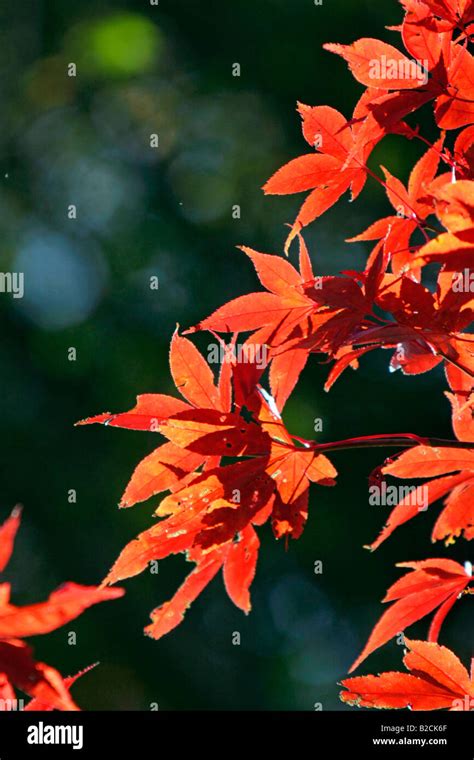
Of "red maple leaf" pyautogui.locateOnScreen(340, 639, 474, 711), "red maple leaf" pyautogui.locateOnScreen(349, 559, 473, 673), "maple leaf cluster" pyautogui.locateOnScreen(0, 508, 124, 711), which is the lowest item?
"red maple leaf" pyautogui.locateOnScreen(340, 639, 474, 711)

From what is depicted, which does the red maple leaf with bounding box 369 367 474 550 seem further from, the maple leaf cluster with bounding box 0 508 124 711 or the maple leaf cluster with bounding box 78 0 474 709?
the maple leaf cluster with bounding box 0 508 124 711

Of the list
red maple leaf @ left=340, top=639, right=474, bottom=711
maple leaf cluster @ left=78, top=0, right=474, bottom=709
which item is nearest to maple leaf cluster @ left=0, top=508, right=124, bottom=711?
maple leaf cluster @ left=78, top=0, right=474, bottom=709

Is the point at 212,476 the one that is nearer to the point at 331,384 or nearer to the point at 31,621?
the point at 331,384

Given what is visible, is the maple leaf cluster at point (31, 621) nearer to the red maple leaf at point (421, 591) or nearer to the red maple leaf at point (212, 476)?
the red maple leaf at point (212, 476)

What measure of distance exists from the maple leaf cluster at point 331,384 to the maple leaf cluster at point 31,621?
6.1 inches

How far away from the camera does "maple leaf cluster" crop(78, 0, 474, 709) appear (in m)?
0.54

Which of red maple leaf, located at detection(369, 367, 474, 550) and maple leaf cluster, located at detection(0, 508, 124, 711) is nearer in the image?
maple leaf cluster, located at detection(0, 508, 124, 711)

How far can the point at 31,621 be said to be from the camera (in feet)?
1.14

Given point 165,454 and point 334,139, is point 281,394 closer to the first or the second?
point 165,454

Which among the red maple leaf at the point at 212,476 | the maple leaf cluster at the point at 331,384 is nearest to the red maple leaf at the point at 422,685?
the maple leaf cluster at the point at 331,384

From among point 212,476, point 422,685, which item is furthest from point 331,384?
point 422,685

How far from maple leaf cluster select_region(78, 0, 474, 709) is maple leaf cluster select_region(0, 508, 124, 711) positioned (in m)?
0.16

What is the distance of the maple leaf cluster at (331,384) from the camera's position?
21.3 inches

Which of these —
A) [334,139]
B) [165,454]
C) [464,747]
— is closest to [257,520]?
[165,454]
